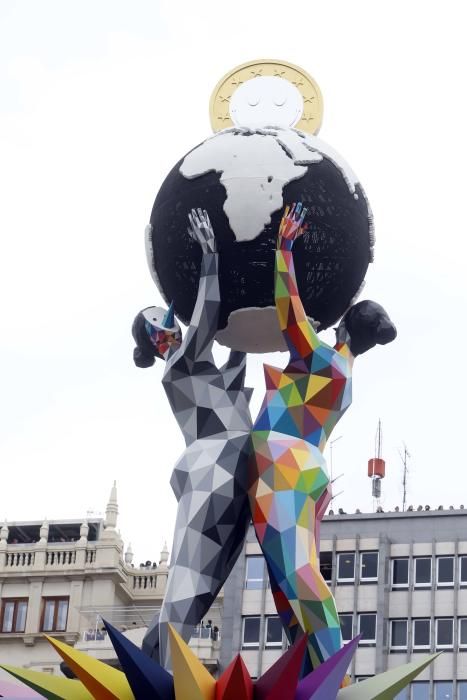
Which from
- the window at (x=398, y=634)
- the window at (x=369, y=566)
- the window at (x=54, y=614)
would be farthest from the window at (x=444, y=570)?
the window at (x=54, y=614)

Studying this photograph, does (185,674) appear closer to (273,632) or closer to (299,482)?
(299,482)

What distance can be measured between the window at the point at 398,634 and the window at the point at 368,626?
51cm

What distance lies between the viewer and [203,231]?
23.0 m

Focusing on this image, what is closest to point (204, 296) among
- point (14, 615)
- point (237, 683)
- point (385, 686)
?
point (237, 683)

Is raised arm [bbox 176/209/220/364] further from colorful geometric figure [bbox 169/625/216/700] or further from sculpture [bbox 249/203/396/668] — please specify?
colorful geometric figure [bbox 169/625/216/700]

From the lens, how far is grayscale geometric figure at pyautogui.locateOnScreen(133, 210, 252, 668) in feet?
73.2

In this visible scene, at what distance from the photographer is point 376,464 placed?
49969 millimetres

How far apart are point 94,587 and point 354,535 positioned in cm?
740

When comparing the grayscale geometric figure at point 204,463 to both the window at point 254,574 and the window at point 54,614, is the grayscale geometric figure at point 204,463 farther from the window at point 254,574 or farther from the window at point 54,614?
the window at point 54,614

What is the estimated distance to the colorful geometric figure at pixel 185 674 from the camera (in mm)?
19578

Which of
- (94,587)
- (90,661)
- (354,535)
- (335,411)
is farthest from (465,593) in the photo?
(90,661)

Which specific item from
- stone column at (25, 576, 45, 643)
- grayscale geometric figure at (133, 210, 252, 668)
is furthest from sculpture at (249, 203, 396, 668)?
stone column at (25, 576, 45, 643)

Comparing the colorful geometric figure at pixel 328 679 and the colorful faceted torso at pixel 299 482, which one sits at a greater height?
the colorful faceted torso at pixel 299 482

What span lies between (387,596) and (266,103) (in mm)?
24315
